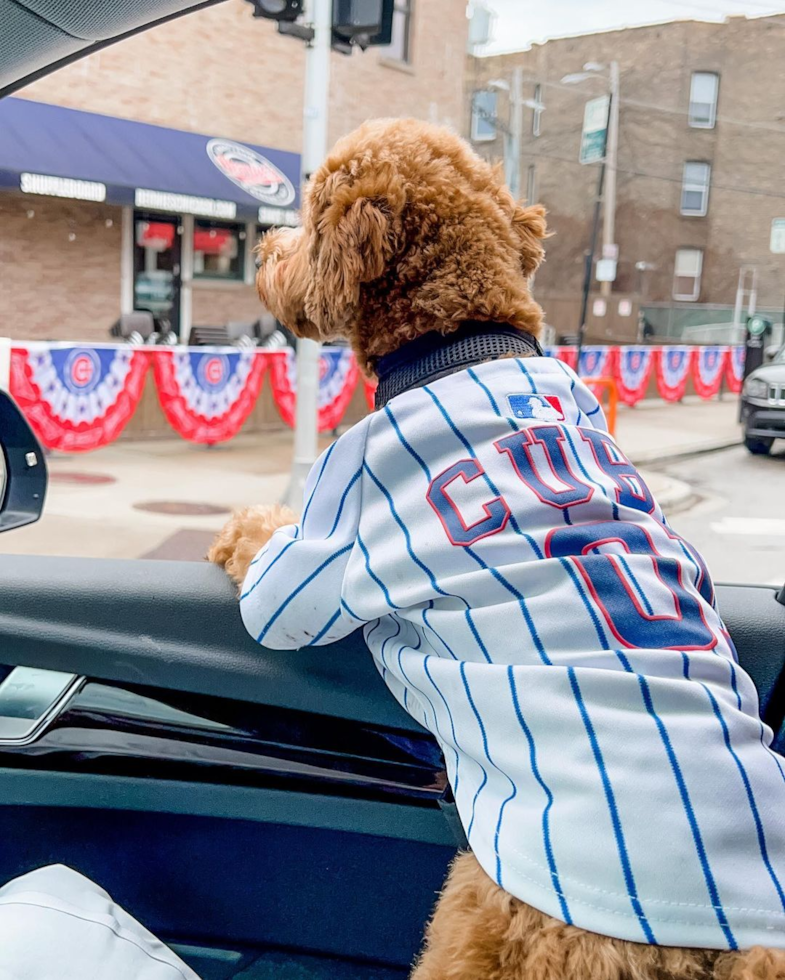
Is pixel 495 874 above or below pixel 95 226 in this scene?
below

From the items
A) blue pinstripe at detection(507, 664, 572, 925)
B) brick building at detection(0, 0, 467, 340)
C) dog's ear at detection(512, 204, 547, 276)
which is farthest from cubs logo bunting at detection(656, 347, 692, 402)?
blue pinstripe at detection(507, 664, 572, 925)

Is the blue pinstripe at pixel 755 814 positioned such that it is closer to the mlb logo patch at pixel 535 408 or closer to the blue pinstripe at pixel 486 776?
the blue pinstripe at pixel 486 776

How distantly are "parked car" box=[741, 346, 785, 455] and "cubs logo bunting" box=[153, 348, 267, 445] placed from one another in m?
5.60

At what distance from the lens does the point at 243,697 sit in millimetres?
1787

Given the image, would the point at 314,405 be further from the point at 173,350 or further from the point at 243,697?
the point at 243,697

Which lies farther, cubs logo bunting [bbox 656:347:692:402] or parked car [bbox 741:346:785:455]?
cubs logo bunting [bbox 656:347:692:402]

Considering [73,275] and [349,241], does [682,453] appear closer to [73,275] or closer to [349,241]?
[349,241]

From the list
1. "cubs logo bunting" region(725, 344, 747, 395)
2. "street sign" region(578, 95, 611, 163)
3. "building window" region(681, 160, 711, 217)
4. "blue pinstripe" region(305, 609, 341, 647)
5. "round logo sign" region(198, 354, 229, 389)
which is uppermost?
"street sign" region(578, 95, 611, 163)

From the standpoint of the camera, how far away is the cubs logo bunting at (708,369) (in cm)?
1162

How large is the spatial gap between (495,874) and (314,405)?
579 cm

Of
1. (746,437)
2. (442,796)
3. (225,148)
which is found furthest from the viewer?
(225,148)

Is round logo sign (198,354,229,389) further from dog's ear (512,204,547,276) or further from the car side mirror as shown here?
dog's ear (512,204,547,276)

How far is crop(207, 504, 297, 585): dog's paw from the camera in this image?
183cm

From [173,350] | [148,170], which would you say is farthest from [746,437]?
[148,170]
